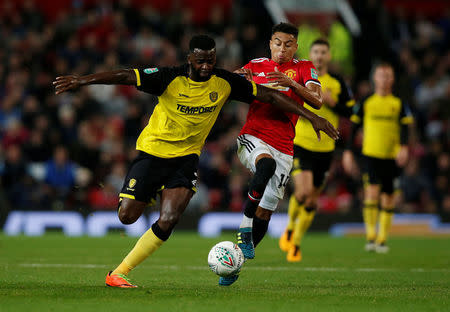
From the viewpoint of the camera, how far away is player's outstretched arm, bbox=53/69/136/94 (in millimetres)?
6383

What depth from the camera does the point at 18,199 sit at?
1647 centimetres

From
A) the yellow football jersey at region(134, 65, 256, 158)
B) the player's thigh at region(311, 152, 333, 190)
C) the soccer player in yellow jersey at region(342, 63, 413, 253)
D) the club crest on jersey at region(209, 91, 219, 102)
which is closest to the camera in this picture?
the yellow football jersey at region(134, 65, 256, 158)

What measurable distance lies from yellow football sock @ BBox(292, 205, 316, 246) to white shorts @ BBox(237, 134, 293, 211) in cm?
250

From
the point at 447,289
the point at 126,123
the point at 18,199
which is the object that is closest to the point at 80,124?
the point at 126,123

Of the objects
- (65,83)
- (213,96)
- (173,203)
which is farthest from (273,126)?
(65,83)

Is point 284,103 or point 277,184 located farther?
point 277,184

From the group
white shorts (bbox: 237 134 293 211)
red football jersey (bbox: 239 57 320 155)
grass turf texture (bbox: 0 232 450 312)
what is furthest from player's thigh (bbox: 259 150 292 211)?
grass turf texture (bbox: 0 232 450 312)

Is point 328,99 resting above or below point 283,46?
below

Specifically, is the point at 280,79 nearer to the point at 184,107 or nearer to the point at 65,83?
the point at 184,107

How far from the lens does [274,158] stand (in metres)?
8.03

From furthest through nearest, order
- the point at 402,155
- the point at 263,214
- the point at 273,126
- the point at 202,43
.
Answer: the point at 402,155 < the point at 263,214 < the point at 273,126 < the point at 202,43

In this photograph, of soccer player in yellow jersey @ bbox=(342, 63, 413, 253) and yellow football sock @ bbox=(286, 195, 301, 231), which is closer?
yellow football sock @ bbox=(286, 195, 301, 231)

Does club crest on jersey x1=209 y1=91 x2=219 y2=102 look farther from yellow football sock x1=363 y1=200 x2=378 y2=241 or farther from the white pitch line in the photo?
yellow football sock x1=363 y1=200 x2=378 y2=241

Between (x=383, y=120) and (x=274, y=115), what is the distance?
5.24m
